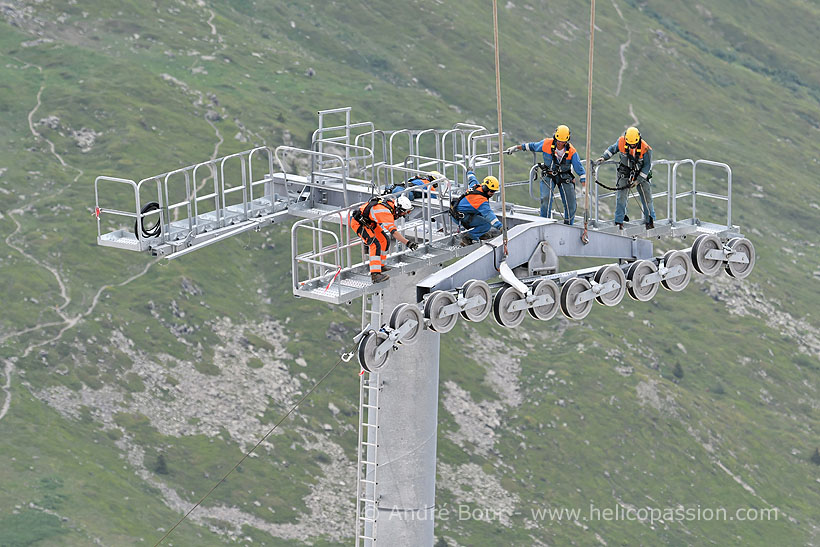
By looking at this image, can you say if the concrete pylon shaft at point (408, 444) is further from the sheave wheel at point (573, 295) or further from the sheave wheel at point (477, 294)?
the sheave wheel at point (477, 294)

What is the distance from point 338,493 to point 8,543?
2507cm

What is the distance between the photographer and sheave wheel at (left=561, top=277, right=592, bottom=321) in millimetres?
37344

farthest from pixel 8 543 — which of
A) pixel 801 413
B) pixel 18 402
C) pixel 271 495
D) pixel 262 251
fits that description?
pixel 801 413

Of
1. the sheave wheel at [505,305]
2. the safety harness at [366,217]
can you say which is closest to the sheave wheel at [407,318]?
the safety harness at [366,217]

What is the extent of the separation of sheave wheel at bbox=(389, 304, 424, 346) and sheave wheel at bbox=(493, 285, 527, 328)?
2.95 metres

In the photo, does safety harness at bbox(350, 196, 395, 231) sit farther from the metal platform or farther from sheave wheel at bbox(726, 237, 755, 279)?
sheave wheel at bbox(726, 237, 755, 279)

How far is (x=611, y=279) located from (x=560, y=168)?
4.68 m

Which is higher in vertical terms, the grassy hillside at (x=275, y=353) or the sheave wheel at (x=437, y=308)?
the sheave wheel at (x=437, y=308)

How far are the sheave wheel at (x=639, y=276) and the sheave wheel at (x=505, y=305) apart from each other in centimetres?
408

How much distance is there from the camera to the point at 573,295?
37500 millimetres

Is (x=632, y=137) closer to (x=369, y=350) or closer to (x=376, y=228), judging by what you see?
(x=376, y=228)

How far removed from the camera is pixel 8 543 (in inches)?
3314

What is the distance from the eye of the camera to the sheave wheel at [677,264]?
→ 40.0 meters

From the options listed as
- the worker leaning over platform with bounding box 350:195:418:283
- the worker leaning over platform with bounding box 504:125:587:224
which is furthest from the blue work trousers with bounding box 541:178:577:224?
the worker leaning over platform with bounding box 350:195:418:283
